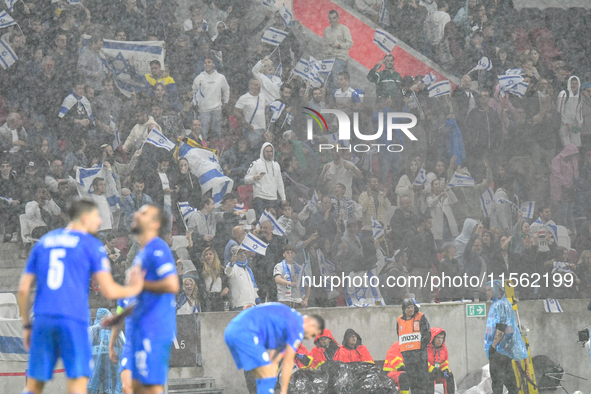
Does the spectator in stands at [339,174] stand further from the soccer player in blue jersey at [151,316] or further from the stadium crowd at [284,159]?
the soccer player in blue jersey at [151,316]

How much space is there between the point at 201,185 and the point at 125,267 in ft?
7.13

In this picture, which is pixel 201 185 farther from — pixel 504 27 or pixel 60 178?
pixel 504 27

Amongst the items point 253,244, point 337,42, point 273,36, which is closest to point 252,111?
point 273,36

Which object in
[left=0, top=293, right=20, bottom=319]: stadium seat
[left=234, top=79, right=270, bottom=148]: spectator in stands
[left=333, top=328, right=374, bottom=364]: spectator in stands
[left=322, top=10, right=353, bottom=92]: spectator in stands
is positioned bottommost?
[left=333, top=328, right=374, bottom=364]: spectator in stands

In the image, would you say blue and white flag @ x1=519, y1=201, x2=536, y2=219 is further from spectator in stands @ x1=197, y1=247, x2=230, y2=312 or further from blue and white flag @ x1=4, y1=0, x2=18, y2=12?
blue and white flag @ x1=4, y1=0, x2=18, y2=12

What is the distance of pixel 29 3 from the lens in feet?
48.6

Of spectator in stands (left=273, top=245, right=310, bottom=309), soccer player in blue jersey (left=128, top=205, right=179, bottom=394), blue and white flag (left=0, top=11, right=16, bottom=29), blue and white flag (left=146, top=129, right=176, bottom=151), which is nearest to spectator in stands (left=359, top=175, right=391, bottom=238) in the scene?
spectator in stands (left=273, top=245, right=310, bottom=309)

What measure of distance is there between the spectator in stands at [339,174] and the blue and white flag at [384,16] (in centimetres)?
Answer: 367

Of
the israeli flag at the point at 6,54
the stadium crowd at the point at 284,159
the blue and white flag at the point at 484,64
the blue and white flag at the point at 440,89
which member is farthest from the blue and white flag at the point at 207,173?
the blue and white flag at the point at 484,64

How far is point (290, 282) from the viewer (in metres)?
13.0

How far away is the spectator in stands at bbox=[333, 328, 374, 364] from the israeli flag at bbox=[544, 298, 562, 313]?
3.64 metres

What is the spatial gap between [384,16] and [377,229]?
16.2 feet

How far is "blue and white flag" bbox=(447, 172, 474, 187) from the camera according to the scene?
14102 millimetres

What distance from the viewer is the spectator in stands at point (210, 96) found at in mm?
14391
